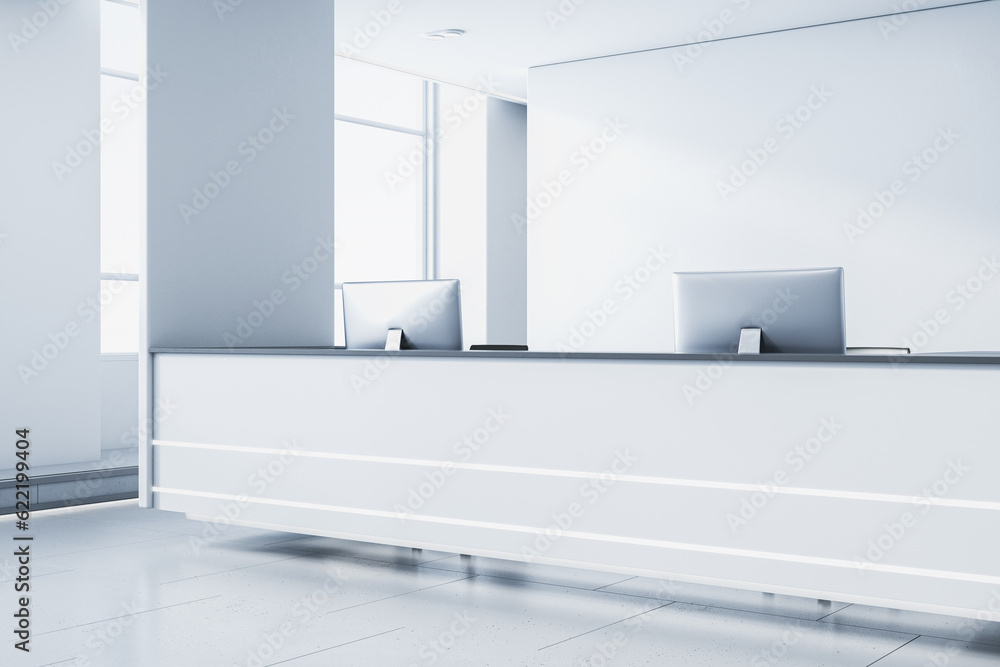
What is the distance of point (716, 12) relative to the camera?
6289mm

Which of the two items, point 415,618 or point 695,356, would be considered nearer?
point 695,356

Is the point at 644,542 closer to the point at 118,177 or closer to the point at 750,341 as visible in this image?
the point at 750,341

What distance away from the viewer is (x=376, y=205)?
9133 mm

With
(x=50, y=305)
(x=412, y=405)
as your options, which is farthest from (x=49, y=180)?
(x=412, y=405)

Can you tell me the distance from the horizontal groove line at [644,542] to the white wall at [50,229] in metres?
2.50

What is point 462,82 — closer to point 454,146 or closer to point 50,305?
point 454,146

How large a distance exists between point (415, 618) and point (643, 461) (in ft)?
3.19

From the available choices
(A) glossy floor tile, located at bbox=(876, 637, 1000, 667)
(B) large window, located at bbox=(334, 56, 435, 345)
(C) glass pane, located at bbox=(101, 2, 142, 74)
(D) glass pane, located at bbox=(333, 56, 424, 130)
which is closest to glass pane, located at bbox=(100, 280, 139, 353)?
(C) glass pane, located at bbox=(101, 2, 142, 74)

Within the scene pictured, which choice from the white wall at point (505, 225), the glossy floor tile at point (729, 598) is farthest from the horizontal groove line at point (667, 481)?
the white wall at point (505, 225)

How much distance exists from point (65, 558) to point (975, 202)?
215 inches

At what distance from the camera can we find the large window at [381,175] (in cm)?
880

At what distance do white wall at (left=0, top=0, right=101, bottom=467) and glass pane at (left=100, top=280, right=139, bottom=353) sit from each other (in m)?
0.50

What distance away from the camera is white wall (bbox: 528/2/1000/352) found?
5973 mm

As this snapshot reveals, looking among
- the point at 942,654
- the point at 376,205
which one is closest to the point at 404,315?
the point at 942,654
